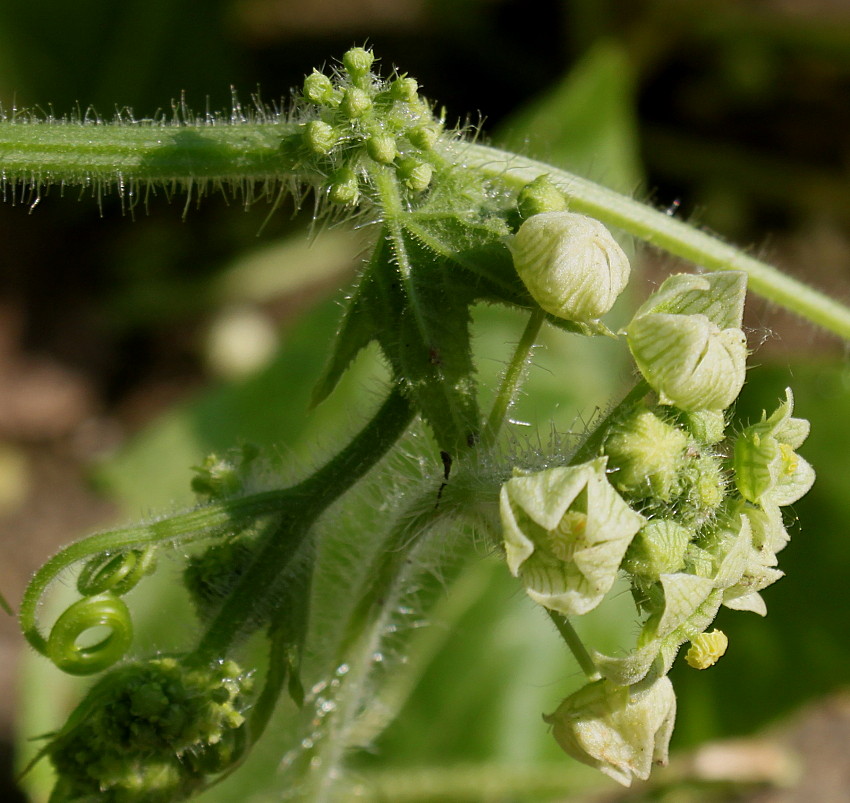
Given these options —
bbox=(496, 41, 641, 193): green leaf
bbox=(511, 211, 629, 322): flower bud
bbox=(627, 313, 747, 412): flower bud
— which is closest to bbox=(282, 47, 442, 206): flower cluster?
bbox=(511, 211, 629, 322): flower bud

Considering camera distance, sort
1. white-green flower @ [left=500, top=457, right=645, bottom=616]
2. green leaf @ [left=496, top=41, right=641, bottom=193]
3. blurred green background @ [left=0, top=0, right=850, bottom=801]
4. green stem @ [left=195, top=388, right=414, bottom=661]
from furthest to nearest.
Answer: blurred green background @ [left=0, top=0, right=850, bottom=801] < green leaf @ [left=496, top=41, right=641, bottom=193] < green stem @ [left=195, top=388, right=414, bottom=661] < white-green flower @ [left=500, top=457, right=645, bottom=616]

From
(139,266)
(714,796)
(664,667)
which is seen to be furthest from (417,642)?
(139,266)

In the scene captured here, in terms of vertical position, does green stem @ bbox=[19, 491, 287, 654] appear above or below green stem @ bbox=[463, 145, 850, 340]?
below

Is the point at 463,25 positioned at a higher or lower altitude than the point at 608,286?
higher

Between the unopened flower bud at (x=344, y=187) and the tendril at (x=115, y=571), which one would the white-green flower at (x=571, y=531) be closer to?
the unopened flower bud at (x=344, y=187)

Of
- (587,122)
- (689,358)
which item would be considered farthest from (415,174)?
(587,122)

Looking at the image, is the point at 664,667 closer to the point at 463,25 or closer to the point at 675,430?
the point at 675,430

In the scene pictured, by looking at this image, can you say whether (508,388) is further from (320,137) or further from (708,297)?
(320,137)

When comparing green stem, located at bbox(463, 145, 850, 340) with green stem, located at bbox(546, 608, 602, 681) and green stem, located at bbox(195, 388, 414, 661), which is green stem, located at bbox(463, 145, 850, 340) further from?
green stem, located at bbox(546, 608, 602, 681)
